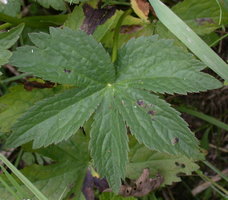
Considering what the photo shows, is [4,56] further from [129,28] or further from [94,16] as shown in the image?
[129,28]

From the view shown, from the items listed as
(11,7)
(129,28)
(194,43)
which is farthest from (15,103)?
(194,43)

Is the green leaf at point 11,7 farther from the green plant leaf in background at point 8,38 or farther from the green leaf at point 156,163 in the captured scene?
the green leaf at point 156,163

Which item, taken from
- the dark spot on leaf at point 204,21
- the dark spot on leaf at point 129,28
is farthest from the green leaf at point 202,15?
the dark spot on leaf at point 129,28

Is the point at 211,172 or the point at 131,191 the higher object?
the point at 131,191

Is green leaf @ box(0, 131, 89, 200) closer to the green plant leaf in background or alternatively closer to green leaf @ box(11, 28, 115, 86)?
green leaf @ box(11, 28, 115, 86)

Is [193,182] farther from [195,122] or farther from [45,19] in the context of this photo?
[45,19]

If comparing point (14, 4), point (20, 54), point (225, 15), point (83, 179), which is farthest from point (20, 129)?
point (225, 15)
